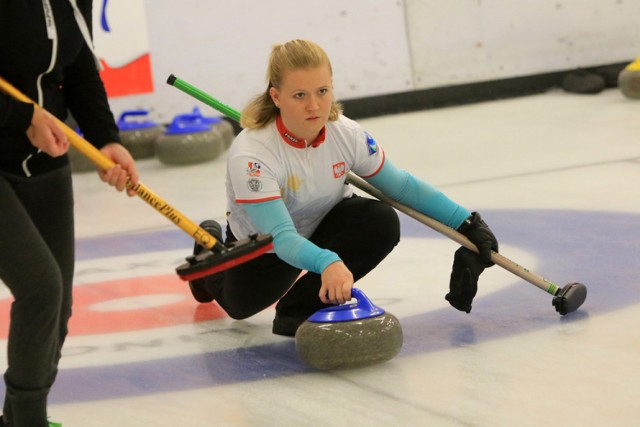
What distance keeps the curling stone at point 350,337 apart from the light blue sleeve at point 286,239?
0.12 meters

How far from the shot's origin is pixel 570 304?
2570 millimetres

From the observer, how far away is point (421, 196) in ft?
8.58

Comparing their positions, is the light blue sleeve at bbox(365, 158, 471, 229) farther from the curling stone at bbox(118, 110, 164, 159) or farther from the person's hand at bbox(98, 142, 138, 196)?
the curling stone at bbox(118, 110, 164, 159)

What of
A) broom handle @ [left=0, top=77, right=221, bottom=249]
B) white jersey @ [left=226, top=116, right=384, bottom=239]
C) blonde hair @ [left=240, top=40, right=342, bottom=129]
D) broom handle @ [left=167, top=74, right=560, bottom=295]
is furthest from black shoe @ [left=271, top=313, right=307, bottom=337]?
broom handle @ [left=0, top=77, right=221, bottom=249]

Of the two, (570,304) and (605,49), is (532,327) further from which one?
(605,49)

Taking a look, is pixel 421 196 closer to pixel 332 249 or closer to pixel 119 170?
pixel 332 249

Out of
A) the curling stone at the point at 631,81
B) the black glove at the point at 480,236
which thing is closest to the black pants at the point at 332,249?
the black glove at the point at 480,236

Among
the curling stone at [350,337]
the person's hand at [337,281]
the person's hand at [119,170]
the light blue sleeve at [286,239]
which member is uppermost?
the person's hand at [119,170]

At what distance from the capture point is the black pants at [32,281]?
1.79 metres

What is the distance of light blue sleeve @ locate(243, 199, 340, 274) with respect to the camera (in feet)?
7.45

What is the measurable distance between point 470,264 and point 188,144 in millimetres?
3012

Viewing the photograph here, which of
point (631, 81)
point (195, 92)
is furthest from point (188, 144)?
point (195, 92)

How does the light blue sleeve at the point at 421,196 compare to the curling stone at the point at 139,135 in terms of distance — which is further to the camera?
the curling stone at the point at 139,135

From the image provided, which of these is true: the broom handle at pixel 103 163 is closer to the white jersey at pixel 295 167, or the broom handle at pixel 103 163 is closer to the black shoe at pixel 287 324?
the white jersey at pixel 295 167
